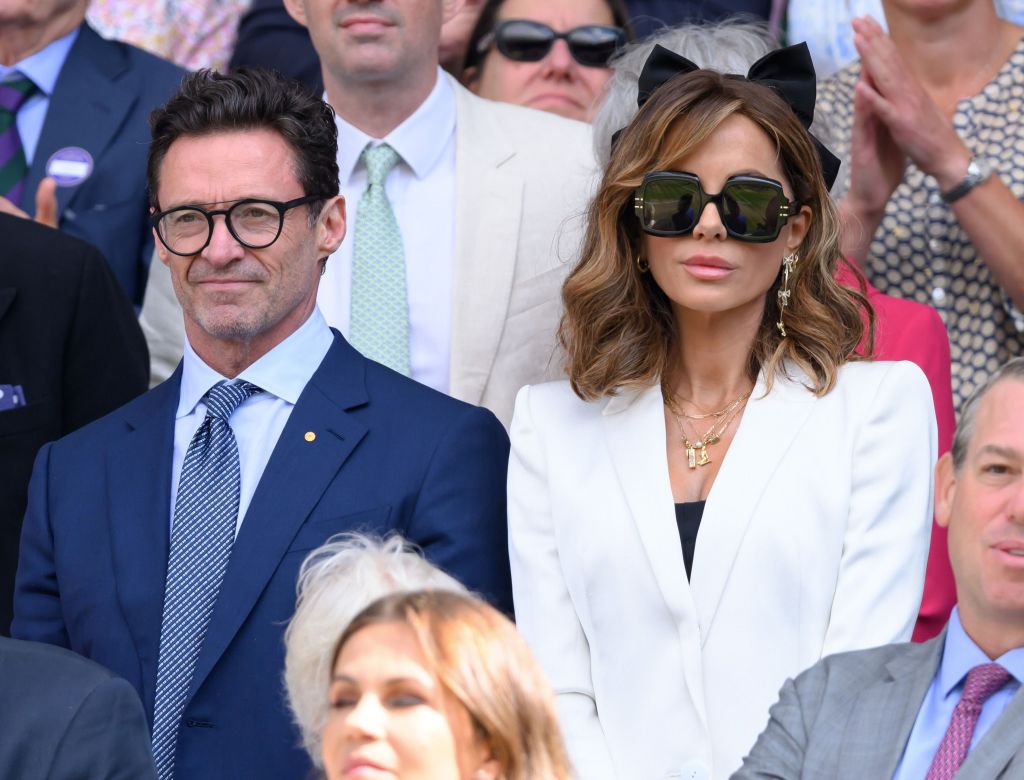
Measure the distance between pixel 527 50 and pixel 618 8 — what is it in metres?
0.29

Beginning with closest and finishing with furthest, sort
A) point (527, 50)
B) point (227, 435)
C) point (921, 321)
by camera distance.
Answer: point (227, 435)
point (921, 321)
point (527, 50)

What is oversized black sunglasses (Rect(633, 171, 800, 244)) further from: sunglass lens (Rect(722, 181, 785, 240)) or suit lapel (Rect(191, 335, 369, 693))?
suit lapel (Rect(191, 335, 369, 693))

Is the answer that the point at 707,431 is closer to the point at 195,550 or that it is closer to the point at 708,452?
the point at 708,452

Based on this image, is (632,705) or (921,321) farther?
(921,321)

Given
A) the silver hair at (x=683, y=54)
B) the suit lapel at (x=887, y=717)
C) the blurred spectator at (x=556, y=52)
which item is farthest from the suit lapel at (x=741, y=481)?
the blurred spectator at (x=556, y=52)

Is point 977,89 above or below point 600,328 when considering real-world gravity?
above

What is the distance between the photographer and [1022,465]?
10.9 ft

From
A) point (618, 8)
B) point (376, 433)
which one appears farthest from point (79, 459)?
point (618, 8)

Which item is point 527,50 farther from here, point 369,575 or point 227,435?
point 369,575

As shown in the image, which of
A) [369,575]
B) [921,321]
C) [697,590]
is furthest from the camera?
[921,321]

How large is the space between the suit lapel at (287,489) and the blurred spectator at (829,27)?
232 centimetres

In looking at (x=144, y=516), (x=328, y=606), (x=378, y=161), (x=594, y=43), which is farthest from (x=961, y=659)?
(x=594, y=43)

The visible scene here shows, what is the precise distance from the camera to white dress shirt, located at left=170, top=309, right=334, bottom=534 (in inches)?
154

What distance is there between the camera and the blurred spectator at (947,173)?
477 centimetres
